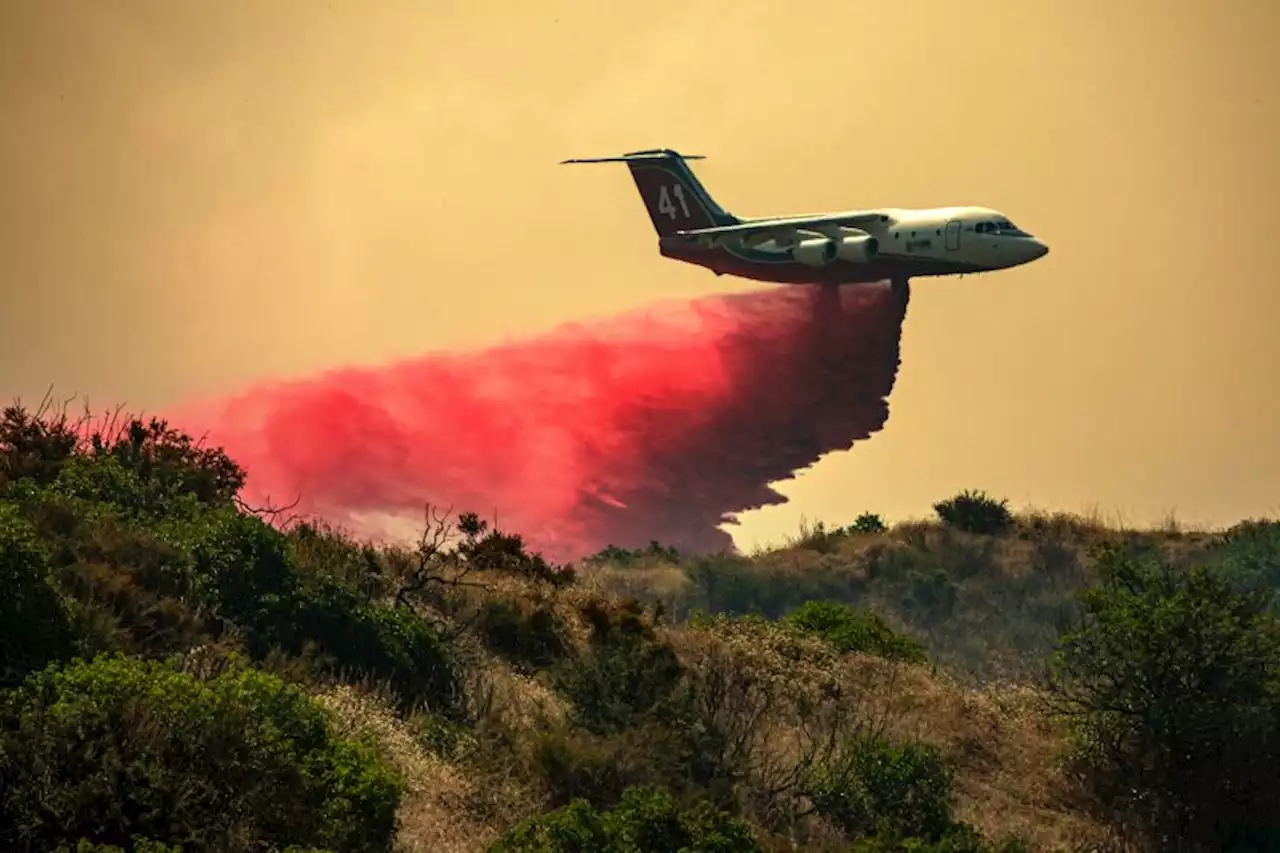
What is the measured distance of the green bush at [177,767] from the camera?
22.2 metres

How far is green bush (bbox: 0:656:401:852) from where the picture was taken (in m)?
22.2

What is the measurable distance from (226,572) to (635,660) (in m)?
7.48

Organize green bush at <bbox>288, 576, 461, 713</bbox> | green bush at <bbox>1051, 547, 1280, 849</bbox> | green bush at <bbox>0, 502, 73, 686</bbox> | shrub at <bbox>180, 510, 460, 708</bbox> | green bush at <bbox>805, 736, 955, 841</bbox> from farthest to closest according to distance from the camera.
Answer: green bush at <bbox>1051, 547, 1280, 849</bbox> → green bush at <bbox>288, 576, 461, 713</bbox> → shrub at <bbox>180, 510, 460, 708</bbox> → green bush at <bbox>805, 736, 955, 841</bbox> → green bush at <bbox>0, 502, 73, 686</bbox>

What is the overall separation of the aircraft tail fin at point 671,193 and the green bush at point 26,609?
53703 millimetres

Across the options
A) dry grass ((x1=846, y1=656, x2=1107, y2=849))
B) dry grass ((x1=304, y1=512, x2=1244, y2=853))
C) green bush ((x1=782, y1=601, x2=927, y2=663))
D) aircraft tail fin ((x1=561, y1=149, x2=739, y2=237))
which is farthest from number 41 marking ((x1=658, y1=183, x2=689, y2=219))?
dry grass ((x1=846, y1=656, x2=1107, y2=849))

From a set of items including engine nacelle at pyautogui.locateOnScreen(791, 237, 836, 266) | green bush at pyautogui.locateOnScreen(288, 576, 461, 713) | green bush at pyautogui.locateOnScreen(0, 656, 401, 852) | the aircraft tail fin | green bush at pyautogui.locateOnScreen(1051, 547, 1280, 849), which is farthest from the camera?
the aircraft tail fin

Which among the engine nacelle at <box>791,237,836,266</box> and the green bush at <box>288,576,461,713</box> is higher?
the engine nacelle at <box>791,237,836,266</box>

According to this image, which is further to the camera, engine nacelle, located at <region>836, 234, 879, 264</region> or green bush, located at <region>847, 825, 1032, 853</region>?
engine nacelle, located at <region>836, 234, 879, 264</region>

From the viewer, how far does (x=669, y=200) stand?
80.8 meters

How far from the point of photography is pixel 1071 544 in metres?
83.4

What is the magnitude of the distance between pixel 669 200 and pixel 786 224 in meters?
10.6

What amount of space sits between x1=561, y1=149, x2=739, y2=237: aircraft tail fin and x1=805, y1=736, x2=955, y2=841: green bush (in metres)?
47.0

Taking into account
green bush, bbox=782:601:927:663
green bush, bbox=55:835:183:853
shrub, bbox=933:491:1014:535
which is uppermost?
shrub, bbox=933:491:1014:535

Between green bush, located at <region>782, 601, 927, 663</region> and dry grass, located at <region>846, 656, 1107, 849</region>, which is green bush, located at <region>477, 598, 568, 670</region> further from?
green bush, located at <region>782, 601, 927, 663</region>
